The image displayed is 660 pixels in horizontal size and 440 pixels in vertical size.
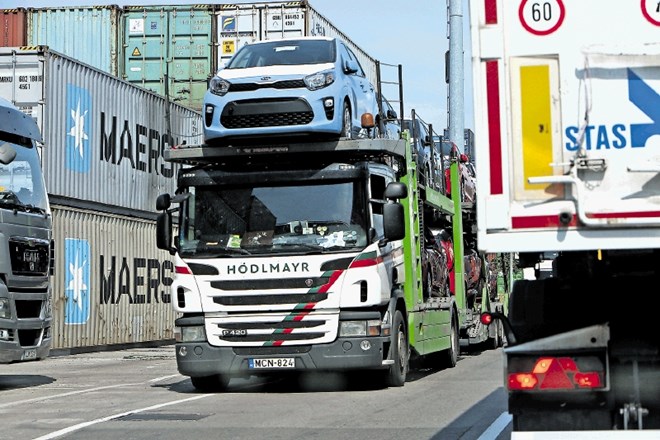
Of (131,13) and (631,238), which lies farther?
(131,13)

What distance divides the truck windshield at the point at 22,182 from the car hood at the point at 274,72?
8.78 ft

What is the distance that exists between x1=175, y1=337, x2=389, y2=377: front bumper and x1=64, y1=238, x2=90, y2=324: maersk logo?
10.1 metres

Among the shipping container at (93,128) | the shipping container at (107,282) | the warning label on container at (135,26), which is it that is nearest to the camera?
the shipping container at (93,128)

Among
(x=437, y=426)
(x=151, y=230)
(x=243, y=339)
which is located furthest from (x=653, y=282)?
(x=151, y=230)

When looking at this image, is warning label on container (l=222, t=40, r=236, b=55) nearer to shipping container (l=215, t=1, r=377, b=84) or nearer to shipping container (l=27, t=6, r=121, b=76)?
shipping container (l=215, t=1, r=377, b=84)

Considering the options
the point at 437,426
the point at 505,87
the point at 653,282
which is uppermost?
the point at 505,87

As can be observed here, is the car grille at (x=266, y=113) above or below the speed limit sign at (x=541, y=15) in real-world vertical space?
above

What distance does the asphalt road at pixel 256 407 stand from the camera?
10.3 meters

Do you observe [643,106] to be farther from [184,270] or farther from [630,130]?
[184,270]

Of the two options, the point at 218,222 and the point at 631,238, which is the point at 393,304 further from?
the point at 631,238

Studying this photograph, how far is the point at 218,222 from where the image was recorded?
551 inches

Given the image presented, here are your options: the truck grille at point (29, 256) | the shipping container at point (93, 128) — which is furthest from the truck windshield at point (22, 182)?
the shipping container at point (93, 128)

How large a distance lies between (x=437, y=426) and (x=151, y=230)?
60.2ft

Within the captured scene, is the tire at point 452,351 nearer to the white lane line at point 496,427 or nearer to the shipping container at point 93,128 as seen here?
the shipping container at point 93,128
